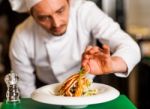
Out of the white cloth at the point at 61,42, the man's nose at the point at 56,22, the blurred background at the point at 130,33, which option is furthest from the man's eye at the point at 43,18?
the blurred background at the point at 130,33

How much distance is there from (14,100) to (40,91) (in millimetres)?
87

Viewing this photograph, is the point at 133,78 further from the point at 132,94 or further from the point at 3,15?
the point at 3,15

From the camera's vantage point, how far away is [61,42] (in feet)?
5.20

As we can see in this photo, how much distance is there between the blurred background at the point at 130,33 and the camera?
2.42 m

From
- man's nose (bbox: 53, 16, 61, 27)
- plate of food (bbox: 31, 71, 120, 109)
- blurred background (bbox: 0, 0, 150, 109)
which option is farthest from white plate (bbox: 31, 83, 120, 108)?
A: blurred background (bbox: 0, 0, 150, 109)

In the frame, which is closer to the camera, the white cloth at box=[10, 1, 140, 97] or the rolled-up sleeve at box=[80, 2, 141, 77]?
the rolled-up sleeve at box=[80, 2, 141, 77]

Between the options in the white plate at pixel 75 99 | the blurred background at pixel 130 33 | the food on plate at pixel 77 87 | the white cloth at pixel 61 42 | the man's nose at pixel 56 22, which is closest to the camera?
the white plate at pixel 75 99

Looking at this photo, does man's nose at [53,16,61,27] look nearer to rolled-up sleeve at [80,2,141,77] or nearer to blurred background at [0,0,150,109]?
rolled-up sleeve at [80,2,141,77]

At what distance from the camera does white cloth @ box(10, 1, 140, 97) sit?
1570 mm

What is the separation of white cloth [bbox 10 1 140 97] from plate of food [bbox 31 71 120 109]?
1.30ft

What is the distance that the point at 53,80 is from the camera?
1690 millimetres

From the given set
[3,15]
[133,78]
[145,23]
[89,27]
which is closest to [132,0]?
[145,23]

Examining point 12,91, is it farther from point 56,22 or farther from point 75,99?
point 56,22

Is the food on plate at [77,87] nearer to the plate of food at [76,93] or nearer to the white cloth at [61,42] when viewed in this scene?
the plate of food at [76,93]
